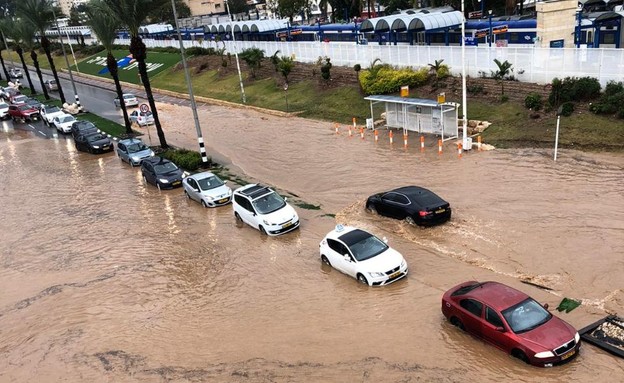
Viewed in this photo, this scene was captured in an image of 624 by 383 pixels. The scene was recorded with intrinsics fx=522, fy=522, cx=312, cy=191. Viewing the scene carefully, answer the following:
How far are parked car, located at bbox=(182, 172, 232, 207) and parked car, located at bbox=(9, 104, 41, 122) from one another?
105 feet

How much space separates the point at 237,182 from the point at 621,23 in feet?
82.7

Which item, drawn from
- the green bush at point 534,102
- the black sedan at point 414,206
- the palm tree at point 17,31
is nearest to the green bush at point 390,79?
the green bush at point 534,102

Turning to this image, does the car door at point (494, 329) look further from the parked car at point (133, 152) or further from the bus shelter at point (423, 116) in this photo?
the parked car at point (133, 152)

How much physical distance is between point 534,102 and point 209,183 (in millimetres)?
17696

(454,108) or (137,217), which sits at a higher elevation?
(454,108)

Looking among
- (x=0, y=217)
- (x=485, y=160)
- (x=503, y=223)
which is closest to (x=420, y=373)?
(x=503, y=223)

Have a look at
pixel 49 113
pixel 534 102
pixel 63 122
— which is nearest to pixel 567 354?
pixel 534 102

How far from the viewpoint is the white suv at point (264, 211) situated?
1952cm

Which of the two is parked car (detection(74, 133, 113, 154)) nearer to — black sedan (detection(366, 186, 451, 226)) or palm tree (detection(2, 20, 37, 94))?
black sedan (detection(366, 186, 451, 226))

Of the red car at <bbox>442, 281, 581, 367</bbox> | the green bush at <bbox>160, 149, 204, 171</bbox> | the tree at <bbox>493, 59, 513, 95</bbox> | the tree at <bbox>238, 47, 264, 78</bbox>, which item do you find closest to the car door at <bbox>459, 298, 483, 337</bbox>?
the red car at <bbox>442, 281, 581, 367</bbox>

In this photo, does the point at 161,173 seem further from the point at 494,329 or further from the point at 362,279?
the point at 494,329

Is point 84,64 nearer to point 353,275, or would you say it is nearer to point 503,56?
point 503,56

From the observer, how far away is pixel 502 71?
30.8 metres

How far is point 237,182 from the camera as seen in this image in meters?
26.6
